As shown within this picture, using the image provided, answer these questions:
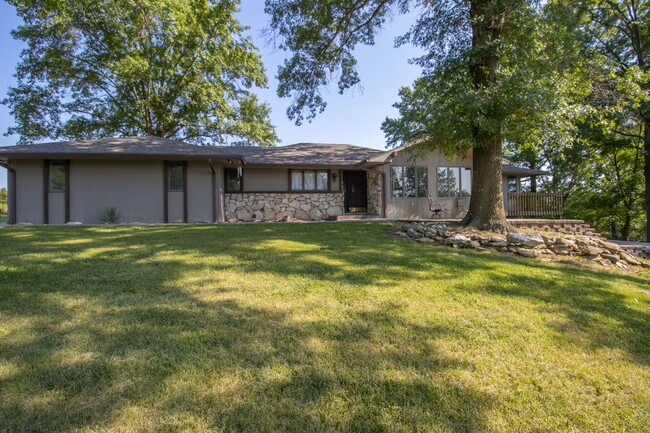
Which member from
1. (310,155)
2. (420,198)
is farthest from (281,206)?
(420,198)

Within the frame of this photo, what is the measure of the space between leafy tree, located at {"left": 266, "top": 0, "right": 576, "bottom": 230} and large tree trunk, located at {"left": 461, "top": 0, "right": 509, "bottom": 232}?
0.02 m

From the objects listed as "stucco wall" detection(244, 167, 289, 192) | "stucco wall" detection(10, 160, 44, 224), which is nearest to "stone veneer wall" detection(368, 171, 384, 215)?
"stucco wall" detection(244, 167, 289, 192)

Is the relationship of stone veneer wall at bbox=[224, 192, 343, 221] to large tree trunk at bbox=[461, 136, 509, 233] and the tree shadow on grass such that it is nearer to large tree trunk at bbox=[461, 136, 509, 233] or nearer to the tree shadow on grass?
large tree trunk at bbox=[461, 136, 509, 233]

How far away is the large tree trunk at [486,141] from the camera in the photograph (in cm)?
768

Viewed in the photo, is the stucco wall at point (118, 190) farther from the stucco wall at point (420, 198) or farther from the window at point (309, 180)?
the stucco wall at point (420, 198)

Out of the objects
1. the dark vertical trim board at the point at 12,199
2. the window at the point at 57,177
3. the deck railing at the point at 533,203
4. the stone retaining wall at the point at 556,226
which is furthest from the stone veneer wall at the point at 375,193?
the dark vertical trim board at the point at 12,199

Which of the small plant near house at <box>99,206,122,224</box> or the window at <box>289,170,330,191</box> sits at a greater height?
the window at <box>289,170,330,191</box>

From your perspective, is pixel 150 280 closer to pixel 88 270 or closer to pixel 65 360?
pixel 88 270

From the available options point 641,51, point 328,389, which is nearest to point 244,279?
point 328,389

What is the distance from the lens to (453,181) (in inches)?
595

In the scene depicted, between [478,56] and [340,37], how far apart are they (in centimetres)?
503

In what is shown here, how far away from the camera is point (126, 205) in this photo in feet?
38.7

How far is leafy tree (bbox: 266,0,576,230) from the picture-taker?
7.21m

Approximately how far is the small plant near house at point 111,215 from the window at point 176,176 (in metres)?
1.92
